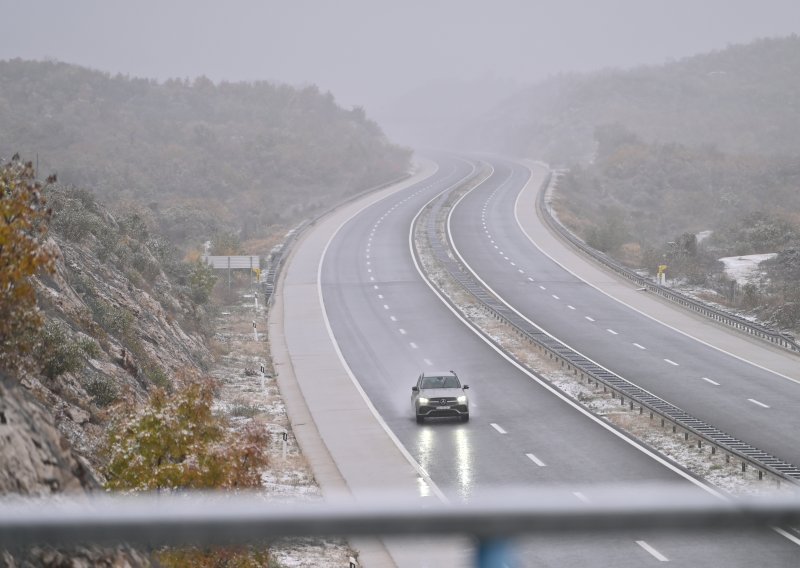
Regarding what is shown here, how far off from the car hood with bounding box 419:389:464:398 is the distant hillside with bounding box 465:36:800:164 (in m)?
112

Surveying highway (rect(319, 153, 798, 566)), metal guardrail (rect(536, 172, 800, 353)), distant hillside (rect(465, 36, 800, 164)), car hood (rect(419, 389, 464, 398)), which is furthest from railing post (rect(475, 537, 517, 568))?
distant hillside (rect(465, 36, 800, 164))

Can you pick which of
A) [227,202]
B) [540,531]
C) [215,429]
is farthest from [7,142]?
[540,531]

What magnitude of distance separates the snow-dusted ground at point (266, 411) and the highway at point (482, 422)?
297 cm

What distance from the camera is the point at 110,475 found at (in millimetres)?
16062

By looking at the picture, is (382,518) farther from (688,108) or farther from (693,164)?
(688,108)

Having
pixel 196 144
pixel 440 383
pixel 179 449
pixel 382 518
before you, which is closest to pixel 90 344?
→ pixel 179 449

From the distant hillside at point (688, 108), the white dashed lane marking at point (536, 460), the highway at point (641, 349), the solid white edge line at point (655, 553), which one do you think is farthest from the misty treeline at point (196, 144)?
the solid white edge line at point (655, 553)

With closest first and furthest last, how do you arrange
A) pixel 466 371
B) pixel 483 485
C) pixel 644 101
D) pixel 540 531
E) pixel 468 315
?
pixel 540 531, pixel 483 485, pixel 466 371, pixel 468 315, pixel 644 101

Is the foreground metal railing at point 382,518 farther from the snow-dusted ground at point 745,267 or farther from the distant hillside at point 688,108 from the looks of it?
the distant hillside at point 688,108

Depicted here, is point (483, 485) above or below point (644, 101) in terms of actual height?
below

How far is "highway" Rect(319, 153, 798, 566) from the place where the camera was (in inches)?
780

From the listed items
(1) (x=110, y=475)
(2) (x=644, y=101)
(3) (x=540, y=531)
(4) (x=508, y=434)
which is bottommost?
(4) (x=508, y=434)

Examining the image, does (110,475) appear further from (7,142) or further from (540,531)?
(7,142)

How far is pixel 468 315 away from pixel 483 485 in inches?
1016
